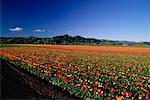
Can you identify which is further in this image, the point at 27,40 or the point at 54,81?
the point at 27,40

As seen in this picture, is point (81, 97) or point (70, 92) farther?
point (70, 92)

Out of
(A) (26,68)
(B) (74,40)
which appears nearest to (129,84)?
(A) (26,68)

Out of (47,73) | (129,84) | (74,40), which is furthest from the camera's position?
(74,40)

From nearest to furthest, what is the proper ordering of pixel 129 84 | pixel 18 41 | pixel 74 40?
pixel 129 84 < pixel 18 41 < pixel 74 40

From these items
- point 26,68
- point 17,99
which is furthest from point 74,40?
point 17,99

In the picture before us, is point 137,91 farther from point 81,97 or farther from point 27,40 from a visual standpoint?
point 27,40

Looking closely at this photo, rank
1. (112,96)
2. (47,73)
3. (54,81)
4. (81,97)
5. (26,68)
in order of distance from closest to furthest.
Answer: (112,96)
(81,97)
(54,81)
(47,73)
(26,68)

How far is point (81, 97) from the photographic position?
9.70 m

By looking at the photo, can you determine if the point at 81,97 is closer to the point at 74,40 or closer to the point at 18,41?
the point at 18,41

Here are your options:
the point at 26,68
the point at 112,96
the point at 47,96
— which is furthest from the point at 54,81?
the point at 26,68

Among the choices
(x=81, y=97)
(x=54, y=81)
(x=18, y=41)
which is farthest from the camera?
(x=18, y=41)

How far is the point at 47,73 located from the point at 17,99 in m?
5.45

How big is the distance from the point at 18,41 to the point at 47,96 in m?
108

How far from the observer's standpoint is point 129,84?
11625mm
